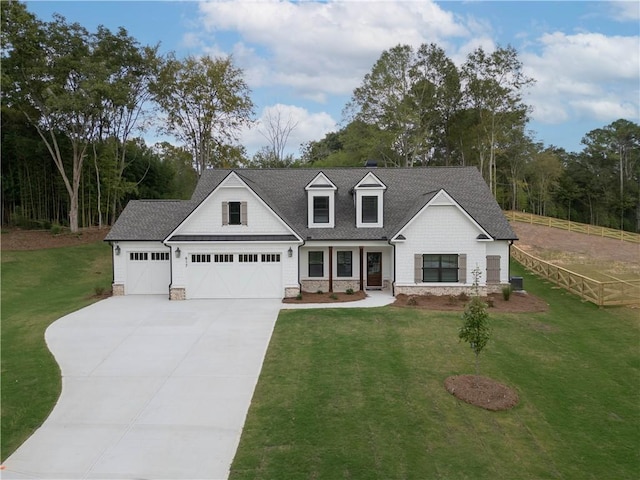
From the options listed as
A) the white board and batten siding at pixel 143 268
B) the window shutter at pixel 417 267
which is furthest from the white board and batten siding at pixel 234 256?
the window shutter at pixel 417 267

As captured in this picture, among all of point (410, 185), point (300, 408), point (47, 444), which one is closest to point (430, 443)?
point (300, 408)

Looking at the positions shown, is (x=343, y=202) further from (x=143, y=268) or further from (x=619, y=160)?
(x=619, y=160)

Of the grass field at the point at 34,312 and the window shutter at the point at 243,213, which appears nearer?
the grass field at the point at 34,312

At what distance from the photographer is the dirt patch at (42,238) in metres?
33.9

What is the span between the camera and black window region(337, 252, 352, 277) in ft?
75.2

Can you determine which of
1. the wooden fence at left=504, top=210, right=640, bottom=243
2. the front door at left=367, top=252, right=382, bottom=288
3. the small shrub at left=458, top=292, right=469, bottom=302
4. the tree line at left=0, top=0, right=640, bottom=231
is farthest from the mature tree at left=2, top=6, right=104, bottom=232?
the wooden fence at left=504, top=210, right=640, bottom=243

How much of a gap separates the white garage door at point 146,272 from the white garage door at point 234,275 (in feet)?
7.34

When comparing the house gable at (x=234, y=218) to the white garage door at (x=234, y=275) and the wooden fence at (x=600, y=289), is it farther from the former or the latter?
the wooden fence at (x=600, y=289)

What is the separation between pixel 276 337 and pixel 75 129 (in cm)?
3019

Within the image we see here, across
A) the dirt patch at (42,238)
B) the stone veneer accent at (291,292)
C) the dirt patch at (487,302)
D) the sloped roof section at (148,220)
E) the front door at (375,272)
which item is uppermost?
the sloped roof section at (148,220)

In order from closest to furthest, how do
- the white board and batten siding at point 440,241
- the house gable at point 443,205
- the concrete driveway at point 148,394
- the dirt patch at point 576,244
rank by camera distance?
the concrete driveway at point 148,394
the house gable at point 443,205
the white board and batten siding at point 440,241
the dirt patch at point 576,244

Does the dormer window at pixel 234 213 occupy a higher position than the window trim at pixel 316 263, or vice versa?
the dormer window at pixel 234 213

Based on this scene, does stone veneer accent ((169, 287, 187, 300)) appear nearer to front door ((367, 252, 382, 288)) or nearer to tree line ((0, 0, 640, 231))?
front door ((367, 252, 382, 288))

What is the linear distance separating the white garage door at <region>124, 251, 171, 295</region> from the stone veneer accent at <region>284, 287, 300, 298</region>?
605 centimetres
